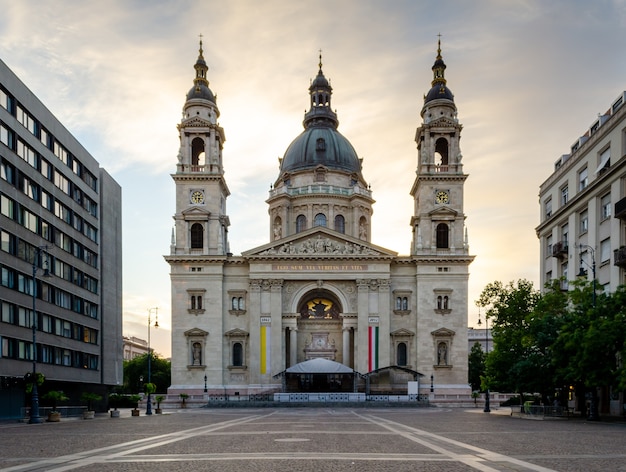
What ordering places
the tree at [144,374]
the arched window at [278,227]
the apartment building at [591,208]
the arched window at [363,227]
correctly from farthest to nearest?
the tree at [144,374] < the arched window at [278,227] < the arched window at [363,227] < the apartment building at [591,208]

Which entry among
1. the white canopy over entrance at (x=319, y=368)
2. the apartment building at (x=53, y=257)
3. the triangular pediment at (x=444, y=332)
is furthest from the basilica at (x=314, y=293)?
the apartment building at (x=53, y=257)

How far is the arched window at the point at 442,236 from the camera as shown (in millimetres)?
87062

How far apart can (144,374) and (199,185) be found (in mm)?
60483

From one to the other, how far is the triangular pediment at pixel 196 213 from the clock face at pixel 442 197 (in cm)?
2658

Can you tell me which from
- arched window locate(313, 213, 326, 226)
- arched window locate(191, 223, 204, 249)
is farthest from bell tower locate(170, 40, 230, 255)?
arched window locate(313, 213, 326, 226)

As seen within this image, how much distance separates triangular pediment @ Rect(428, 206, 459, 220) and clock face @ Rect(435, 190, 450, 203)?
4.45 ft

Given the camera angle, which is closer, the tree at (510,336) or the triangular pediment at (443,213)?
→ the tree at (510,336)

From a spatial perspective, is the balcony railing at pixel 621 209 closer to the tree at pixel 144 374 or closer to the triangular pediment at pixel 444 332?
the triangular pediment at pixel 444 332

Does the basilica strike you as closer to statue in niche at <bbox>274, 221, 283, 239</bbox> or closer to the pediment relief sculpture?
the pediment relief sculpture

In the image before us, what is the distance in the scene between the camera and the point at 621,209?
151ft

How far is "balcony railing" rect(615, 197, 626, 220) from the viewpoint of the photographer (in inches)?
1794

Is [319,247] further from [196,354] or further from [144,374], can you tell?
[144,374]

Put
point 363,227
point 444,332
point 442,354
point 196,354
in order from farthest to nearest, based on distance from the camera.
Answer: point 363,227
point 196,354
point 442,354
point 444,332

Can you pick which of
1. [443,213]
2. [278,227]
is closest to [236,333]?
[278,227]
